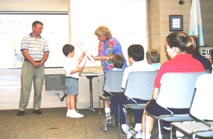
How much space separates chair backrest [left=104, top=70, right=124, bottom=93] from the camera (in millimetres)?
4055

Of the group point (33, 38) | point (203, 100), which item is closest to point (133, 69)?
→ point (203, 100)

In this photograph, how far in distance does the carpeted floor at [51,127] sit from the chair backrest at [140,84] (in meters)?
0.86

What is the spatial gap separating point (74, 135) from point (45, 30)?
2931 mm

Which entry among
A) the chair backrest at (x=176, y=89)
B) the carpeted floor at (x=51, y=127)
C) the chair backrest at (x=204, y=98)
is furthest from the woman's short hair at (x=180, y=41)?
the carpeted floor at (x=51, y=127)

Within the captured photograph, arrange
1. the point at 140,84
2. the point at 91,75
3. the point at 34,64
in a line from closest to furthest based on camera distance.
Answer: the point at 140,84
the point at 91,75
the point at 34,64

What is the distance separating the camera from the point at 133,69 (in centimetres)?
359

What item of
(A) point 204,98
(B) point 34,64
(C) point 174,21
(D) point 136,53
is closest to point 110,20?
(C) point 174,21

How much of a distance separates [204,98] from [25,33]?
190 inches

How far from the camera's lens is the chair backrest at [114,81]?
4055 millimetres

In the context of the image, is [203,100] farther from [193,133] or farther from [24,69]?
[24,69]

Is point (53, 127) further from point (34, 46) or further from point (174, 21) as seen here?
point (174, 21)

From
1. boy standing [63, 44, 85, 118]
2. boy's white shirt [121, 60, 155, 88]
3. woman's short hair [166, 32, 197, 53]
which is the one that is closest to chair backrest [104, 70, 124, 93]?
boy's white shirt [121, 60, 155, 88]

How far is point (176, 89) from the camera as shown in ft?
8.70

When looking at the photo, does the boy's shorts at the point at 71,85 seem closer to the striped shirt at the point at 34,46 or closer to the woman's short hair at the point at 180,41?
the striped shirt at the point at 34,46
